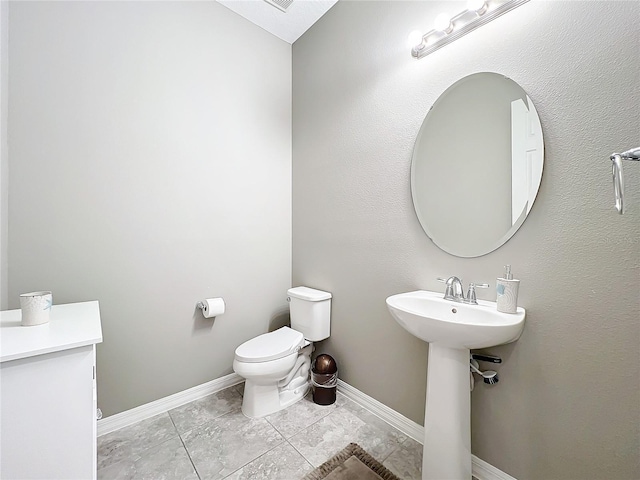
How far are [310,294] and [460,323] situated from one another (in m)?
1.13

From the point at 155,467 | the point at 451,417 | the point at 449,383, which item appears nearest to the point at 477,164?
the point at 449,383

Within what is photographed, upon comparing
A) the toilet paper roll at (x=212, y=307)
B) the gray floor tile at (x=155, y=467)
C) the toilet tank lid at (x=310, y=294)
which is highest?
the toilet tank lid at (x=310, y=294)

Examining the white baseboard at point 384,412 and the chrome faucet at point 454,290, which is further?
the white baseboard at point 384,412

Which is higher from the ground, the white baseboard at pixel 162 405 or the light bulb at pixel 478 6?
the light bulb at pixel 478 6

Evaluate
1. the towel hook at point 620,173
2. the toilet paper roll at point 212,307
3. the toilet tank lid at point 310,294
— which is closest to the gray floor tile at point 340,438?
the toilet tank lid at point 310,294

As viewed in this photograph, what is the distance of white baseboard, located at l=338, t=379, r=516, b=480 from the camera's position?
1.24 meters

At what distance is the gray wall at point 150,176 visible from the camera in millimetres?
1341

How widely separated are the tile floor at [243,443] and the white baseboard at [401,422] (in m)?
0.03

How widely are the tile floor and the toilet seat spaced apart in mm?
391

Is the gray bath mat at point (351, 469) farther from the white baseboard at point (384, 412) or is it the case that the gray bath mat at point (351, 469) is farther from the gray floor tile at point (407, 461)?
the white baseboard at point (384, 412)

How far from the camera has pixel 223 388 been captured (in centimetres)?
197

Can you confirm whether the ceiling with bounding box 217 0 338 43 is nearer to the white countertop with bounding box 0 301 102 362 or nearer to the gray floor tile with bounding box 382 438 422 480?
the white countertop with bounding box 0 301 102 362

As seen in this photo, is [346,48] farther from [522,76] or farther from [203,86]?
[522,76]

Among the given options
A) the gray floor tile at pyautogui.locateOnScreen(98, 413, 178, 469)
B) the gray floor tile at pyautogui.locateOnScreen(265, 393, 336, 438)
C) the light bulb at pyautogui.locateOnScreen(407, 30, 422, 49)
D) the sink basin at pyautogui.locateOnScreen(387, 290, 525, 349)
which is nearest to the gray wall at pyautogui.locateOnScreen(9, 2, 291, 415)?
the gray floor tile at pyautogui.locateOnScreen(98, 413, 178, 469)
